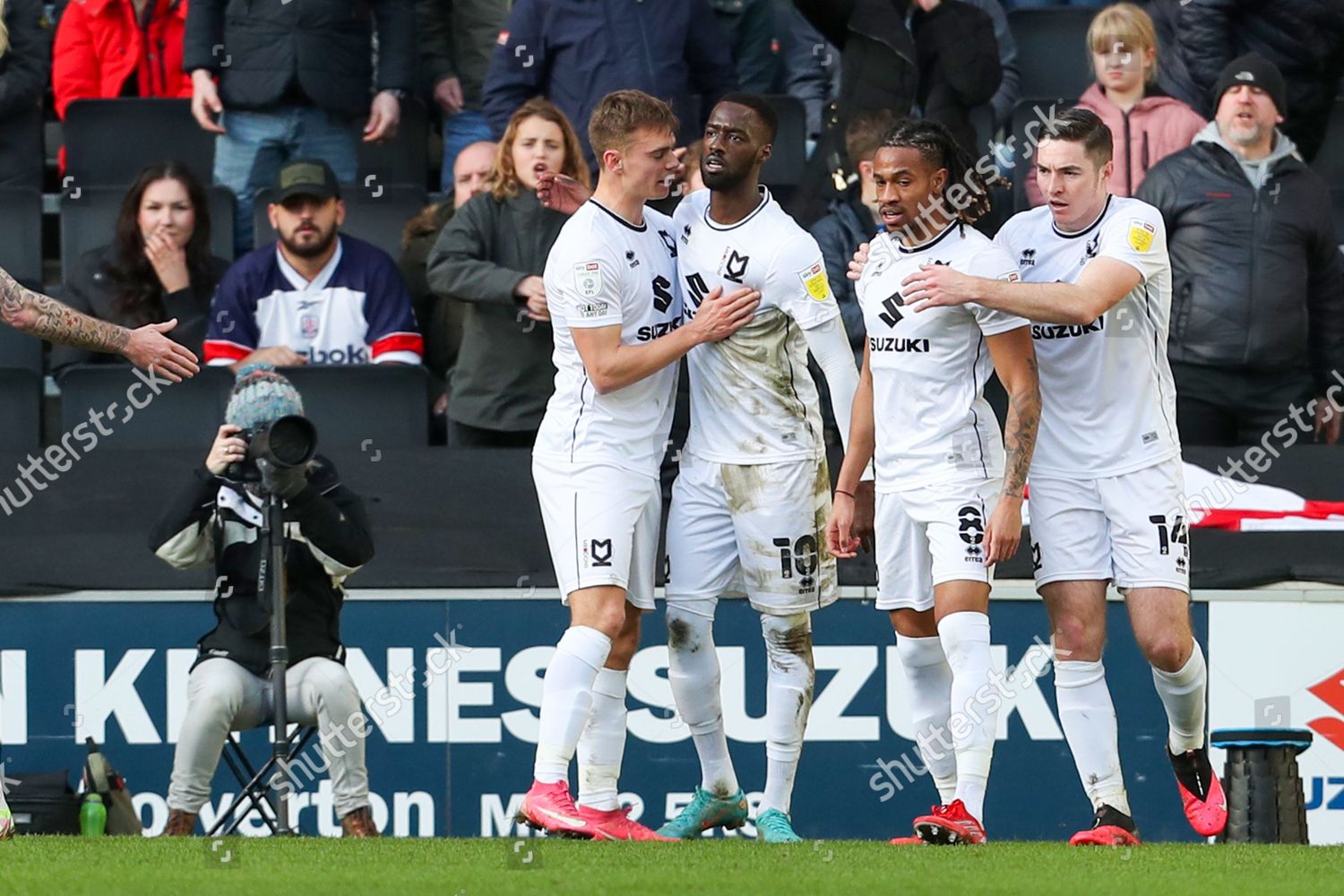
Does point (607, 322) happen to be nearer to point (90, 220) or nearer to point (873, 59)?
point (873, 59)

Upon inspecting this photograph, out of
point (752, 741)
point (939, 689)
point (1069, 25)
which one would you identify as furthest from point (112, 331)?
point (1069, 25)

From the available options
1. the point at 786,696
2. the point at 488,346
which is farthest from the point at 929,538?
the point at 488,346

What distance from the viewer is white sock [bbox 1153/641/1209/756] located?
6.57 m

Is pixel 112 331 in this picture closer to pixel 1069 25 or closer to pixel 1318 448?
pixel 1318 448

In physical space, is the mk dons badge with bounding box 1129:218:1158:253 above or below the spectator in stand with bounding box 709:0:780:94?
below

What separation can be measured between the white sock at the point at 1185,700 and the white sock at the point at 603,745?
163cm

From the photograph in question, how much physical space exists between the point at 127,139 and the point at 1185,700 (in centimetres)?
632

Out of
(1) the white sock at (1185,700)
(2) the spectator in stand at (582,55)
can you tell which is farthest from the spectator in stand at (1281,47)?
(1) the white sock at (1185,700)

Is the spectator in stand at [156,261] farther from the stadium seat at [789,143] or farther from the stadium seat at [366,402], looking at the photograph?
the stadium seat at [789,143]

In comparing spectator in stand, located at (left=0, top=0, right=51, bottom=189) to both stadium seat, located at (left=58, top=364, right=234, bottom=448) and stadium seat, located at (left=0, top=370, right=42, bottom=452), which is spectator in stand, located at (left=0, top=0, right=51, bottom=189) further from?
stadium seat, located at (left=58, top=364, right=234, bottom=448)

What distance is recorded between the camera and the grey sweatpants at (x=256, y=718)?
755cm

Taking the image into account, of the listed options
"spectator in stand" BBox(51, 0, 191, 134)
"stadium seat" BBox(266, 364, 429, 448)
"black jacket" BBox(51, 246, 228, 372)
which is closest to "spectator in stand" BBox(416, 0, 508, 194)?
"spectator in stand" BBox(51, 0, 191, 134)

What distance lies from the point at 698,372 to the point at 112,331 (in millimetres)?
1743

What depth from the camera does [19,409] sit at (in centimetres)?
934
